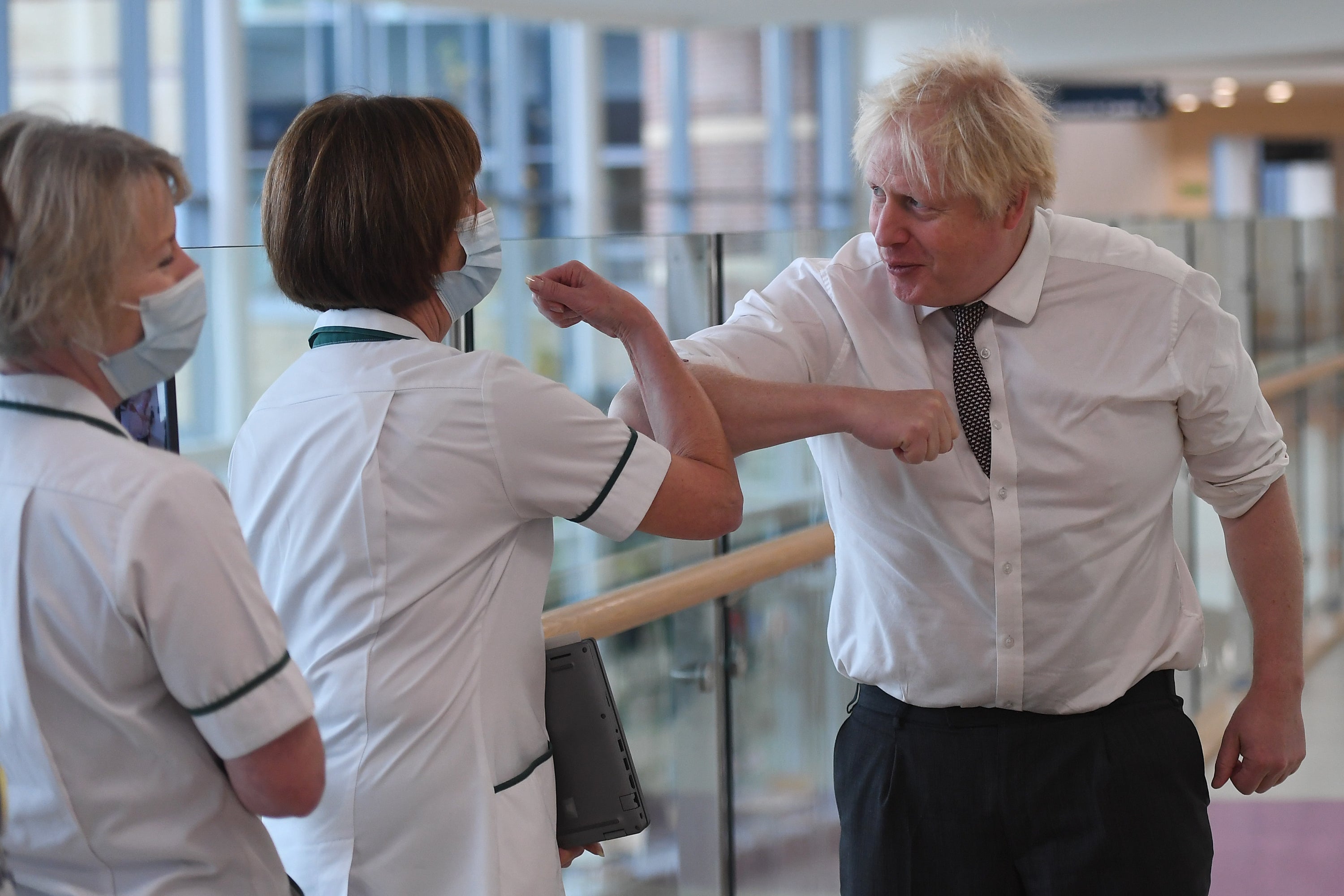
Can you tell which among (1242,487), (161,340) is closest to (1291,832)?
(1242,487)

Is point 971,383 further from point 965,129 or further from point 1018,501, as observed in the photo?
point 965,129

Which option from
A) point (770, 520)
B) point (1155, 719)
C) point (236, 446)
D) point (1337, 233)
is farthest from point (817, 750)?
point (1337, 233)

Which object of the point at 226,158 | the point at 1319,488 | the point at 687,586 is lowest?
the point at 1319,488

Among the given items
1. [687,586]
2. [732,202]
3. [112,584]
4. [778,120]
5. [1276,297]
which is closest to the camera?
[112,584]

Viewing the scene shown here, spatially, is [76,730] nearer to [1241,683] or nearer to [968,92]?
[968,92]

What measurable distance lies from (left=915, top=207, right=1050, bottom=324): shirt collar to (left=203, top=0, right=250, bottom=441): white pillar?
7.35m

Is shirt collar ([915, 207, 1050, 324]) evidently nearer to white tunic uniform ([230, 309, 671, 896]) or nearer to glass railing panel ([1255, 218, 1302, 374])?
white tunic uniform ([230, 309, 671, 896])

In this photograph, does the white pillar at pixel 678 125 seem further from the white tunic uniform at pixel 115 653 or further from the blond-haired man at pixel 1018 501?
the white tunic uniform at pixel 115 653

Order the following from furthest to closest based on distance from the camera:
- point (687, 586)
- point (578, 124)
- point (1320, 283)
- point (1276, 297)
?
point (578, 124) < point (1320, 283) < point (1276, 297) < point (687, 586)

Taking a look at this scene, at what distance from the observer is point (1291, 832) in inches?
159

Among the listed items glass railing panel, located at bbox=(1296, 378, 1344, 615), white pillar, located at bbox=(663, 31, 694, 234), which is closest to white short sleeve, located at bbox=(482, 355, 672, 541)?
glass railing panel, located at bbox=(1296, 378, 1344, 615)

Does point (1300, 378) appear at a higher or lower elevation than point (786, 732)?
higher

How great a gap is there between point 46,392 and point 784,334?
985 millimetres

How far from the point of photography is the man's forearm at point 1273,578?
1938mm
